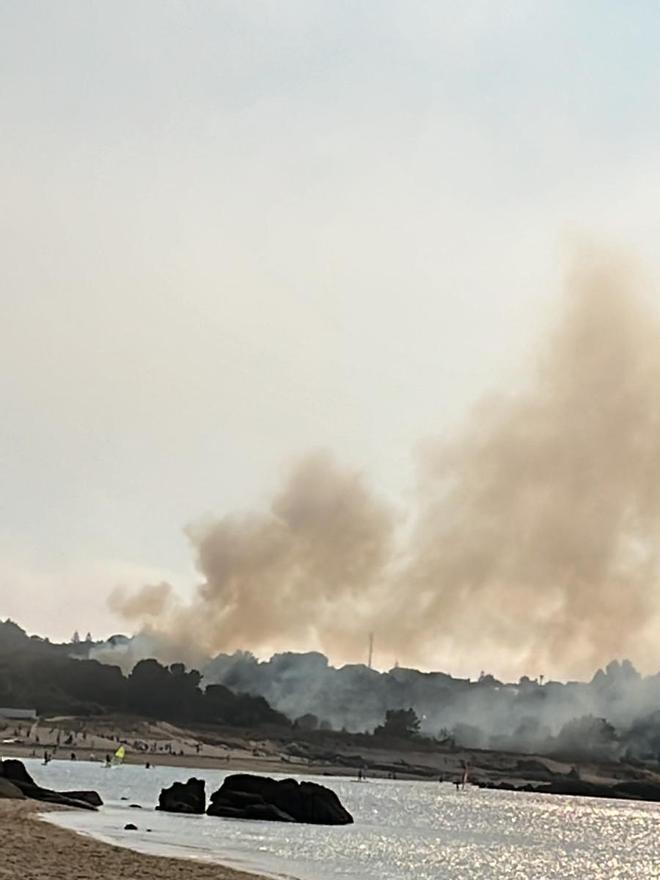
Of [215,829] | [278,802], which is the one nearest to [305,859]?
[215,829]

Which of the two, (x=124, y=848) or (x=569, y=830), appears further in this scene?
(x=569, y=830)

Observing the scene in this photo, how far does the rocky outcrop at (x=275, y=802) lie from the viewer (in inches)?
5162

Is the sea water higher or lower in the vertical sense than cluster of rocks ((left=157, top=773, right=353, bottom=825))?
lower

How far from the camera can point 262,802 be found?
438 feet

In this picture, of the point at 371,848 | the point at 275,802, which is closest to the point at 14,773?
the point at 275,802

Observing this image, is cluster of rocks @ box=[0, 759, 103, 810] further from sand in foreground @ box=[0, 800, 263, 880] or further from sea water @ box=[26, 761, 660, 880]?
sand in foreground @ box=[0, 800, 263, 880]

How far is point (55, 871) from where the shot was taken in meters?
55.5

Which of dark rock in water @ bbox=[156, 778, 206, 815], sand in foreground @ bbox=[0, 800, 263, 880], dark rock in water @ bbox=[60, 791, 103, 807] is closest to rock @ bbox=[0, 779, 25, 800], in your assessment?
dark rock in water @ bbox=[60, 791, 103, 807]

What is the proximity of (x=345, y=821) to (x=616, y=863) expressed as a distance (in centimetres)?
2996

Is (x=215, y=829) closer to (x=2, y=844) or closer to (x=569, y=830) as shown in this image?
(x=2, y=844)

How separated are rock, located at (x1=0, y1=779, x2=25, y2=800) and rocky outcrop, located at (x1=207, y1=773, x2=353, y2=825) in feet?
79.8

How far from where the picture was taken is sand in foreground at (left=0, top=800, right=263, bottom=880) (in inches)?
2188

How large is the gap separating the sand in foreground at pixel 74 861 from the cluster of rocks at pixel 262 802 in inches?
1921

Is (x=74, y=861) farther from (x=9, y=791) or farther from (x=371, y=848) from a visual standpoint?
(x=9, y=791)
